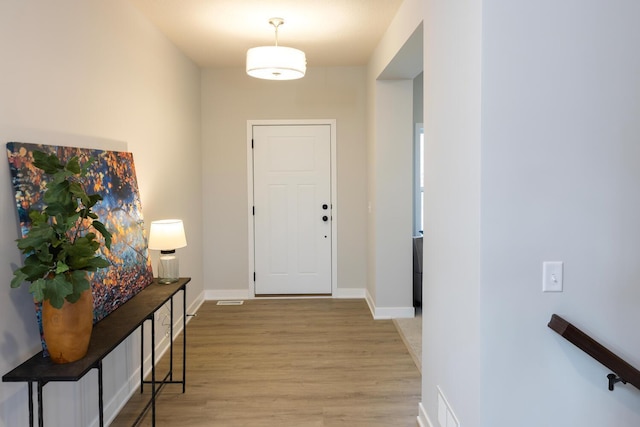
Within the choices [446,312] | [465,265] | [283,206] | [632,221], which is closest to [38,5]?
[465,265]

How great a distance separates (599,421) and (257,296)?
13.4 feet

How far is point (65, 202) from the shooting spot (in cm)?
170

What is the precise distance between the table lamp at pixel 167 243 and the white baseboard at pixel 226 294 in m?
2.15

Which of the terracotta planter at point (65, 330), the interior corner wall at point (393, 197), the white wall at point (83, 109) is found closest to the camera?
the terracotta planter at point (65, 330)

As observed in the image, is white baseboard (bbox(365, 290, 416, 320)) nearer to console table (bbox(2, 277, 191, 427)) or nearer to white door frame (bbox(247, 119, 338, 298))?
white door frame (bbox(247, 119, 338, 298))

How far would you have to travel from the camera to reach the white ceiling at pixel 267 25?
3.26m

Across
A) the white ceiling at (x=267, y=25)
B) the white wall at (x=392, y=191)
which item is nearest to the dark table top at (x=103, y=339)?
the white ceiling at (x=267, y=25)

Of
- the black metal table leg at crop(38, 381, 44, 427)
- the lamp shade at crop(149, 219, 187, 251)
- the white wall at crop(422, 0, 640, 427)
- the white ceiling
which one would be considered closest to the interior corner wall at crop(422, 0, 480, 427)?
the white wall at crop(422, 0, 640, 427)

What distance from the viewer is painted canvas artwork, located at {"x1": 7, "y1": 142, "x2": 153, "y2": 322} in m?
1.83

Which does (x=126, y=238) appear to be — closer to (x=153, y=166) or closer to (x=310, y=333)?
(x=153, y=166)

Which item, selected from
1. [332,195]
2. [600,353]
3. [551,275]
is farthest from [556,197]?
[332,195]

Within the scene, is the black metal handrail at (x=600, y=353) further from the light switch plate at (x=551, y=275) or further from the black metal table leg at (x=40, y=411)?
the black metal table leg at (x=40, y=411)

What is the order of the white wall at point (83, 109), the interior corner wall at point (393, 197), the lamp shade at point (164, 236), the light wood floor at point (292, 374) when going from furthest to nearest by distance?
the interior corner wall at point (393, 197) < the lamp shade at point (164, 236) < the light wood floor at point (292, 374) < the white wall at point (83, 109)

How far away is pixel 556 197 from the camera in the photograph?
65.5 inches
